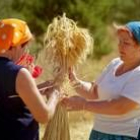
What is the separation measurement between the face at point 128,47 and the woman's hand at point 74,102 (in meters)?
0.41

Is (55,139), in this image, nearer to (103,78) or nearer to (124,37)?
(103,78)

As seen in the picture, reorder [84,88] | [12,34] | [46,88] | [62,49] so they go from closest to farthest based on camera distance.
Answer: [12,34] < [46,88] < [62,49] < [84,88]

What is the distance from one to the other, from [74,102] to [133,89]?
40 centimetres

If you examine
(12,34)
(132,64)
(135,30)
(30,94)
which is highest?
(12,34)

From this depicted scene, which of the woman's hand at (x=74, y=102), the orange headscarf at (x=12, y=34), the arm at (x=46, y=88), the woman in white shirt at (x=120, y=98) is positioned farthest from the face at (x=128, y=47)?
the orange headscarf at (x=12, y=34)

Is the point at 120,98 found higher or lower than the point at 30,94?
lower

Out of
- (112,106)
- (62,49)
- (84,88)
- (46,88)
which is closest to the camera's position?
(112,106)

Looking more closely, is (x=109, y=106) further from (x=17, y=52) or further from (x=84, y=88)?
(x=17, y=52)

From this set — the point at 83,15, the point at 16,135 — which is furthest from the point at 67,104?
the point at 83,15

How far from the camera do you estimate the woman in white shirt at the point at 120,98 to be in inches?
161

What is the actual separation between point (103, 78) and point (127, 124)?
37 centimetres

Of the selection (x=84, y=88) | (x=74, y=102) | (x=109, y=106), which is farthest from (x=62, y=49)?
(x=109, y=106)

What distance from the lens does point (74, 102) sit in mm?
4156

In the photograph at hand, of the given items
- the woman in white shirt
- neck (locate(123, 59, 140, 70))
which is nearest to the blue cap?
the woman in white shirt
